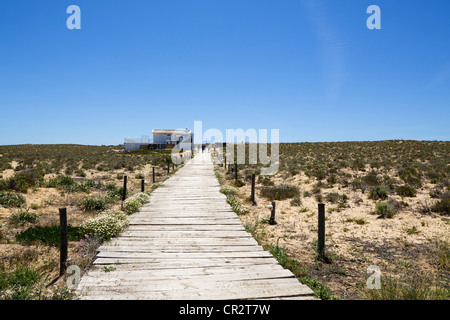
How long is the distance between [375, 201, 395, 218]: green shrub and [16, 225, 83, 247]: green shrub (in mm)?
10092

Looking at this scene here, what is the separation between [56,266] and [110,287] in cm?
208

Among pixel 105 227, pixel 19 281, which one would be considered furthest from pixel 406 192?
pixel 19 281

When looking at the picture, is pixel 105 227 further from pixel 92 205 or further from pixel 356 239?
pixel 356 239

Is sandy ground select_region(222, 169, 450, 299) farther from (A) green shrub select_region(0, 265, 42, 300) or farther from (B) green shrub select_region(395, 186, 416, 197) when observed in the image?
(A) green shrub select_region(0, 265, 42, 300)

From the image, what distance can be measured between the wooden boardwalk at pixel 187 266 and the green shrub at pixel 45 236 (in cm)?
145

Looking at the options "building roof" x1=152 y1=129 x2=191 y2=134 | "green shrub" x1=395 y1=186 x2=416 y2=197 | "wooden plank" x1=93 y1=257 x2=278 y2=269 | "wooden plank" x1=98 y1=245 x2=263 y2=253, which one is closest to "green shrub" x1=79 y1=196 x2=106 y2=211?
"wooden plank" x1=98 y1=245 x2=263 y2=253

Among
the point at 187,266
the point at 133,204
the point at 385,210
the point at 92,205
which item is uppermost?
the point at 133,204

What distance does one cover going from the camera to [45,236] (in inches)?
248

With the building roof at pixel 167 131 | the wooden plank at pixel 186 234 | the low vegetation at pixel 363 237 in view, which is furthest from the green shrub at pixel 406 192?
the building roof at pixel 167 131

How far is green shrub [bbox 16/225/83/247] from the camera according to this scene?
6.05 meters

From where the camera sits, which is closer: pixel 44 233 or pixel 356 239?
pixel 44 233

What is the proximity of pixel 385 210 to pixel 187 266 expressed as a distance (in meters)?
8.36

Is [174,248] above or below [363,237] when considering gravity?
above
